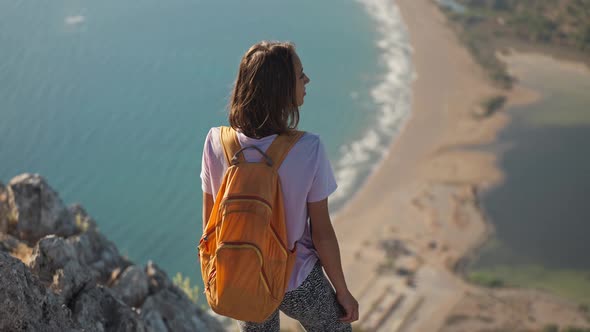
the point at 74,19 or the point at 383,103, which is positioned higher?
the point at 74,19

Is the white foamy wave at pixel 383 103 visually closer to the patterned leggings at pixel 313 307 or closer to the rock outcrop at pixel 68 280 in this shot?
the rock outcrop at pixel 68 280

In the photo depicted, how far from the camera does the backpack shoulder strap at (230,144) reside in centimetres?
275

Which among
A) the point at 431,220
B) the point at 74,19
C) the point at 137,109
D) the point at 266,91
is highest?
the point at 74,19

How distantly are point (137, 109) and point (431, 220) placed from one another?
10.3 metres

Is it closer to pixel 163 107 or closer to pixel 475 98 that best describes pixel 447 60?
pixel 475 98

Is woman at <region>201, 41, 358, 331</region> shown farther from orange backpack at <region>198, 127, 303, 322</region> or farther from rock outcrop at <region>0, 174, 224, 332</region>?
rock outcrop at <region>0, 174, 224, 332</region>

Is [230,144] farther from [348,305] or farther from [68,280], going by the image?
[68,280]

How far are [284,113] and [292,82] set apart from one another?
0.13 meters

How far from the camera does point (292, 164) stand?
270 cm

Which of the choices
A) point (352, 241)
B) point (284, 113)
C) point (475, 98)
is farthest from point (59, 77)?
point (475, 98)

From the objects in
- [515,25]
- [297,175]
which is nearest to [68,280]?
[297,175]

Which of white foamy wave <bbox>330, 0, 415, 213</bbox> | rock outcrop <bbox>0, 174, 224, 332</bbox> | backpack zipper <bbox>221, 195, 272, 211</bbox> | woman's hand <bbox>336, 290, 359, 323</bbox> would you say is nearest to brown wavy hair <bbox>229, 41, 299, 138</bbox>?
backpack zipper <bbox>221, 195, 272, 211</bbox>

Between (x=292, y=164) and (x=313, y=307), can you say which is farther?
(x=313, y=307)

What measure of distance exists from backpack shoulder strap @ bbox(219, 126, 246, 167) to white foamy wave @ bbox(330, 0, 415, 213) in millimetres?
19918
